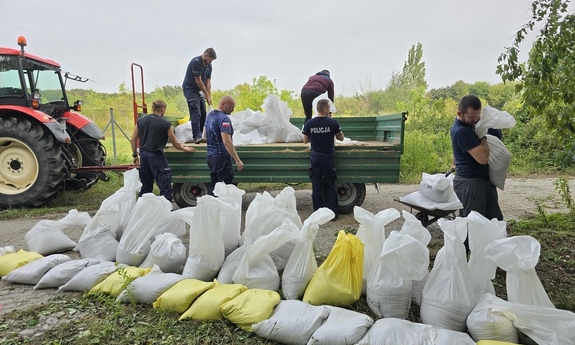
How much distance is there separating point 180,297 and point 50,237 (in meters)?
2.02

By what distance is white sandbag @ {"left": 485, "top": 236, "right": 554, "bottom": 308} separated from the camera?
2.08 m

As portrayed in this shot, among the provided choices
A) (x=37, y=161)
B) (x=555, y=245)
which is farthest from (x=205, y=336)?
(x=37, y=161)

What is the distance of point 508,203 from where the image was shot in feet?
20.2

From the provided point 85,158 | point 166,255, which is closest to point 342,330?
point 166,255

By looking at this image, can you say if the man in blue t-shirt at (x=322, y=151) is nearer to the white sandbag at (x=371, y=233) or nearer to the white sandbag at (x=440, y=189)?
the white sandbag at (x=440, y=189)

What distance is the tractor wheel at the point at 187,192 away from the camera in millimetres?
5277

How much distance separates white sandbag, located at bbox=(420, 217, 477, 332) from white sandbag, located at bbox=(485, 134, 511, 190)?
1065 millimetres

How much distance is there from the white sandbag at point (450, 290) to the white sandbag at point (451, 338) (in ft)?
0.56

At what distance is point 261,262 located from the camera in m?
2.81

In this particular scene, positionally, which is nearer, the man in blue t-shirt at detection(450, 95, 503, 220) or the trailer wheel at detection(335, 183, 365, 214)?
the man in blue t-shirt at detection(450, 95, 503, 220)

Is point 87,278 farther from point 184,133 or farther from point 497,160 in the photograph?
point 497,160

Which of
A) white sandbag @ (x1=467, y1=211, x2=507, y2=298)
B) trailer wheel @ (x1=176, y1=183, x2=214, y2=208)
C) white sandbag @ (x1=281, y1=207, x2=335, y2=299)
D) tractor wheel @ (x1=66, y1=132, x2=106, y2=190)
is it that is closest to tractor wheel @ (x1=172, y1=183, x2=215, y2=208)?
trailer wheel @ (x1=176, y1=183, x2=214, y2=208)

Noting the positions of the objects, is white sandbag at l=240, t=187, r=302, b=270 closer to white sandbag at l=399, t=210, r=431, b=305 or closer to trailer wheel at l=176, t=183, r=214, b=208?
white sandbag at l=399, t=210, r=431, b=305

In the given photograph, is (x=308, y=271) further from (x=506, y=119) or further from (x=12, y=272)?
(x=12, y=272)
